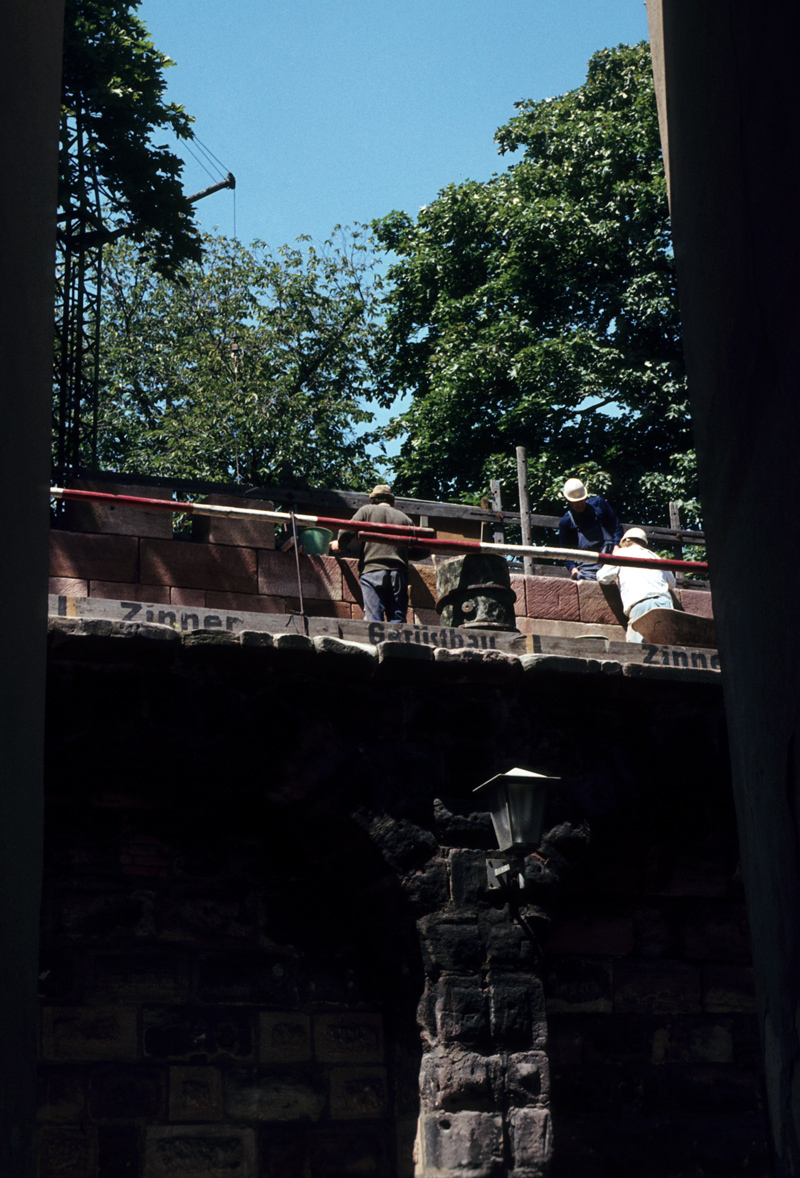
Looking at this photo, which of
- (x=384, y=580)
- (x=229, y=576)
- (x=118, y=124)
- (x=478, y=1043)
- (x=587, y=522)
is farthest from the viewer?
(x=118, y=124)

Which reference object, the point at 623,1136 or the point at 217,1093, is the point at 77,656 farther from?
the point at 623,1136

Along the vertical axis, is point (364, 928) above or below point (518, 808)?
below

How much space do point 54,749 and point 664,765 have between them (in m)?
3.12

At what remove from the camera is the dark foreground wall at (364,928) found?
Result: 19.8 feet

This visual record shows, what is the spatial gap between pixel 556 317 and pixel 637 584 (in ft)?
36.0

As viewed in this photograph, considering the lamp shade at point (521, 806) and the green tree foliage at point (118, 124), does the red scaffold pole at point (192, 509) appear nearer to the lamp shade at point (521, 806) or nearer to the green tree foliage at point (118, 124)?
the lamp shade at point (521, 806)

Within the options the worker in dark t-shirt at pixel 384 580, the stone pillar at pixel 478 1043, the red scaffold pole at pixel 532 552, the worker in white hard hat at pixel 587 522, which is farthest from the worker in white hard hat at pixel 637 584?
the stone pillar at pixel 478 1043

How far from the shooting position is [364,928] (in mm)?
6734

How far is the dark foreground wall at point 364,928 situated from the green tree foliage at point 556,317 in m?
10.4

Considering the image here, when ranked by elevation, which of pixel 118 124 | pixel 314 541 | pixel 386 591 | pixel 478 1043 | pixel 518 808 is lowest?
pixel 478 1043

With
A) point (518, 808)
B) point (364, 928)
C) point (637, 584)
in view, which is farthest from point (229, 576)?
point (518, 808)

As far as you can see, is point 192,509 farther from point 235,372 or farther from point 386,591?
point 235,372

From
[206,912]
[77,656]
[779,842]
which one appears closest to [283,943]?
[206,912]

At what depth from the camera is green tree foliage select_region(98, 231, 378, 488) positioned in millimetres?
18547
